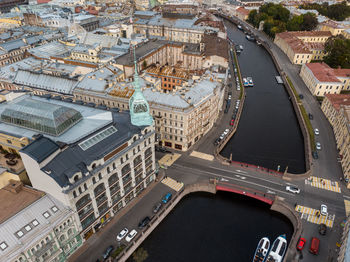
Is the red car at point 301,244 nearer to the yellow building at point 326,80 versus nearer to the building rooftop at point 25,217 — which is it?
the building rooftop at point 25,217

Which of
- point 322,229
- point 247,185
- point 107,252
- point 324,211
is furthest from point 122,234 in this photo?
point 324,211

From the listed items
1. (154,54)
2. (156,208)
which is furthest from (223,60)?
(156,208)

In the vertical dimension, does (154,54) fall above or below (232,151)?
above

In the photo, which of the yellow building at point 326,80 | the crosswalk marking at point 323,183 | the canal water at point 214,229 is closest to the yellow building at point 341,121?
the crosswalk marking at point 323,183

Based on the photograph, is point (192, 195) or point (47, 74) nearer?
point (192, 195)

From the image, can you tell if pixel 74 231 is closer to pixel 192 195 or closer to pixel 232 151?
pixel 192 195

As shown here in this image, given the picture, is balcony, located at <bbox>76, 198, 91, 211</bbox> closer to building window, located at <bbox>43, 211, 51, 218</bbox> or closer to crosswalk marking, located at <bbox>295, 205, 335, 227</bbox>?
building window, located at <bbox>43, 211, 51, 218</bbox>

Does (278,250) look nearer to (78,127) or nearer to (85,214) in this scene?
(85,214)
